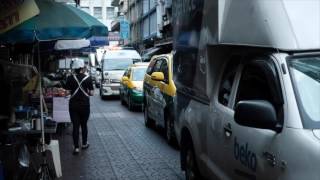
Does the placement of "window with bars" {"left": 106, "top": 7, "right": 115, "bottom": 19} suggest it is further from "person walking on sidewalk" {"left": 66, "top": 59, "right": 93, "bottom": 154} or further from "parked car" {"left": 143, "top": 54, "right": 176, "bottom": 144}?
"person walking on sidewalk" {"left": 66, "top": 59, "right": 93, "bottom": 154}

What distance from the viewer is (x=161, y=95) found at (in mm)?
12672

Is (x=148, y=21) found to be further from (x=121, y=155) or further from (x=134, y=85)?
(x=121, y=155)

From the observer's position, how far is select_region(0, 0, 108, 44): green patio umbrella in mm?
7738

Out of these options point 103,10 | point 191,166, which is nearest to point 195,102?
point 191,166

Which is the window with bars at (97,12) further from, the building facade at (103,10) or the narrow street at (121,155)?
the narrow street at (121,155)

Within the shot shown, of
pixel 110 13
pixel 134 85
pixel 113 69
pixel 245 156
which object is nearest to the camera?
pixel 245 156

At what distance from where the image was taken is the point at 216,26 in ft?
19.1

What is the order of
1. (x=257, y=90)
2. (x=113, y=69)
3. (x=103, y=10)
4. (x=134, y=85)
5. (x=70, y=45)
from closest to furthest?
1. (x=257, y=90)
2. (x=70, y=45)
3. (x=134, y=85)
4. (x=113, y=69)
5. (x=103, y=10)

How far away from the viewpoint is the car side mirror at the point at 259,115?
443 cm

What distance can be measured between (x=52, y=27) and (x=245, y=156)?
3770 millimetres

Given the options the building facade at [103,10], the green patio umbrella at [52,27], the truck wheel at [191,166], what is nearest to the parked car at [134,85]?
the green patio umbrella at [52,27]

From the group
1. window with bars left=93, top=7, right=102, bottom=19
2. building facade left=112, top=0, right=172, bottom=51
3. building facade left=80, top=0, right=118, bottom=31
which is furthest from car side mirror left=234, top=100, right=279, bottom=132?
window with bars left=93, top=7, right=102, bottom=19

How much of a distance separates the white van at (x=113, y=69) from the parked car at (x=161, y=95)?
1127 centimetres

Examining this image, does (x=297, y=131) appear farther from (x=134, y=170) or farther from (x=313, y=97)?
(x=134, y=170)
